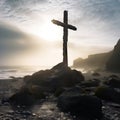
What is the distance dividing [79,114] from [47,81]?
10250 mm

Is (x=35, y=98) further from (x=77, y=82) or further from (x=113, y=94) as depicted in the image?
(x=77, y=82)

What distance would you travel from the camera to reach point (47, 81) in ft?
81.8

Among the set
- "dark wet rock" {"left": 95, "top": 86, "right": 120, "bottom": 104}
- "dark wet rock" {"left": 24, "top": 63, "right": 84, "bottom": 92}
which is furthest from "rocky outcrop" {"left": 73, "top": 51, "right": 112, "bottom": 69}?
"dark wet rock" {"left": 95, "top": 86, "right": 120, "bottom": 104}

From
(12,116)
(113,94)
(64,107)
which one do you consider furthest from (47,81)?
(12,116)

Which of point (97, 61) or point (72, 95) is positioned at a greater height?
point (97, 61)

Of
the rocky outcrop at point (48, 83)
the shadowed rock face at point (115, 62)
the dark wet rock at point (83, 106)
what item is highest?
the shadowed rock face at point (115, 62)

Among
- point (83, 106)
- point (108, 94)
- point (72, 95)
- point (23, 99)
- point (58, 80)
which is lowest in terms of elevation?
point (83, 106)

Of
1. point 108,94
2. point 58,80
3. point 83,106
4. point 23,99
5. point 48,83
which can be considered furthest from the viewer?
point 58,80

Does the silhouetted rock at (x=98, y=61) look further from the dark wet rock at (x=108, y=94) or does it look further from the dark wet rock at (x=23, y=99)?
the dark wet rock at (x=23, y=99)

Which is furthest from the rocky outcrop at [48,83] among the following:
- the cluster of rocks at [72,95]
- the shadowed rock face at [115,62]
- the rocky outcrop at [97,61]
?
the rocky outcrop at [97,61]

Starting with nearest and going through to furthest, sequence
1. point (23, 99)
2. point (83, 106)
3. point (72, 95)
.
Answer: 1. point (83, 106)
2. point (72, 95)
3. point (23, 99)

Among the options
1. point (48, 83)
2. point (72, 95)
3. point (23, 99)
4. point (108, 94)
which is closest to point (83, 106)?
point (72, 95)

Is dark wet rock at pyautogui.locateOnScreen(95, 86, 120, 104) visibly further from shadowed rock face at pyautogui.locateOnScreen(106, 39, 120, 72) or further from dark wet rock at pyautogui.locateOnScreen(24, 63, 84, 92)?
shadowed rock face at pyautogui.locateOnScreen(106, 39, 120, 72)

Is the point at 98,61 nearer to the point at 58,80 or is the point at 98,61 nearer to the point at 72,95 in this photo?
the point at 58,80
